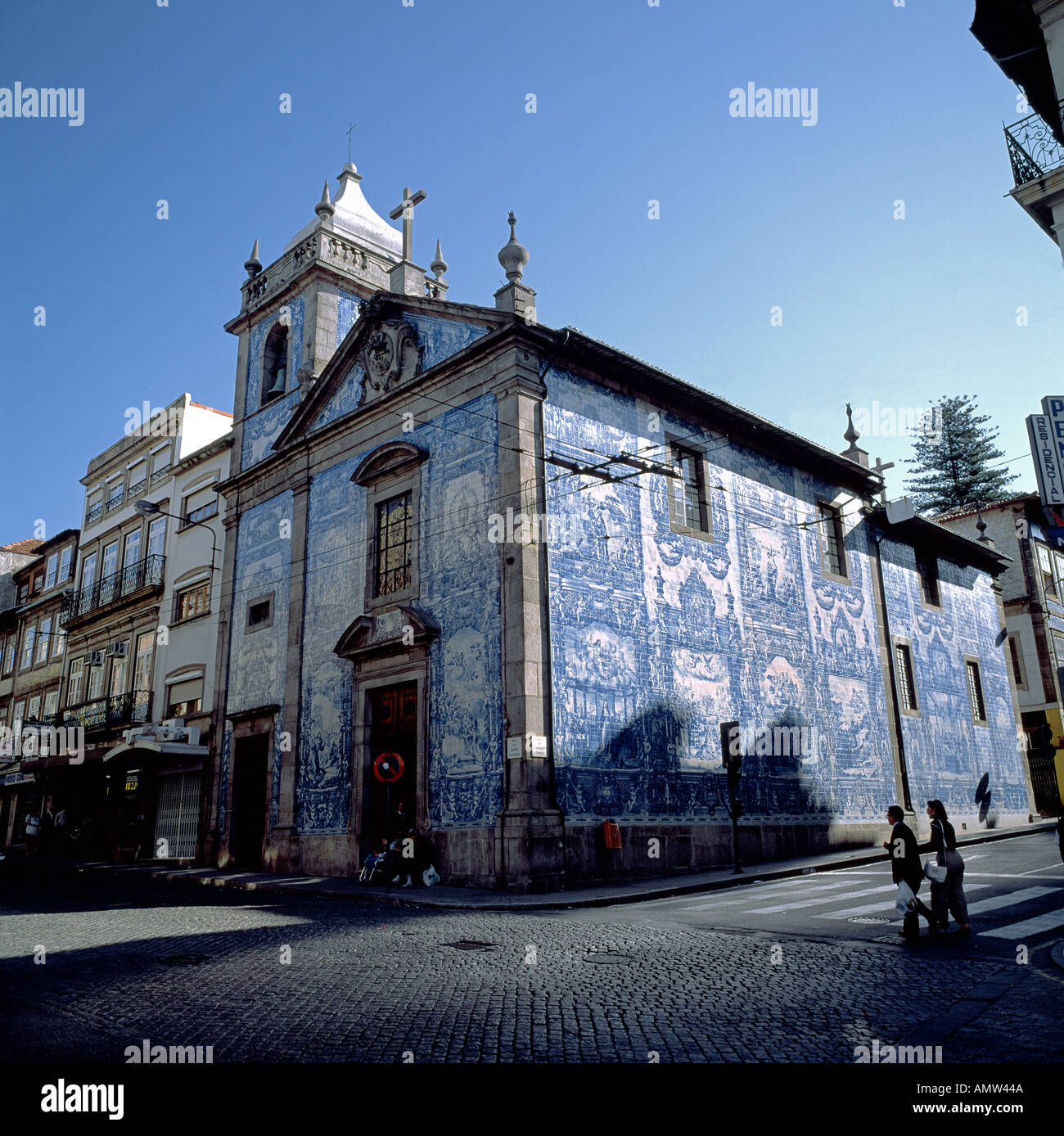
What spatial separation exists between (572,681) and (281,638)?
849 cm

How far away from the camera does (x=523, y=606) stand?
1516 centimetres

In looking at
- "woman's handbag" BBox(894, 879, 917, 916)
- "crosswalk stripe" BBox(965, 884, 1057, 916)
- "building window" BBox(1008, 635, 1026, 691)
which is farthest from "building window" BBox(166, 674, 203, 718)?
"building window" BBox(1008, 635, 1026, 691)

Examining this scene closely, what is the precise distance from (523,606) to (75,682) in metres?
23.5

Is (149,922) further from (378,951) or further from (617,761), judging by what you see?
(617,761)

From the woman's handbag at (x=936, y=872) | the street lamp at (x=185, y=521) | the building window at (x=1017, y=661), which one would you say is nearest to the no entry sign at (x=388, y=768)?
the woman's handbag at (x=936, y=872)

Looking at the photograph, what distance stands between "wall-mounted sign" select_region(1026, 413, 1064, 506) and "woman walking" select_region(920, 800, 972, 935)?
12.4 feet

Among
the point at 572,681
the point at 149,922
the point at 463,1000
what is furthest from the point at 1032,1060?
the point at 572,681

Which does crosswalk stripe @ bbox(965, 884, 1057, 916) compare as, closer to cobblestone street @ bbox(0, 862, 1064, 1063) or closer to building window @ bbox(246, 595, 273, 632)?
cobblestone street @ bbox(0, 862, 1064, 1063)

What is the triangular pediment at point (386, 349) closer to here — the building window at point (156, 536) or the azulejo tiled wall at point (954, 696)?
the building window at point (156, 536)

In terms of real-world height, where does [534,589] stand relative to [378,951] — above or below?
above

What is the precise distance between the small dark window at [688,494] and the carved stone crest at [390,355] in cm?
584

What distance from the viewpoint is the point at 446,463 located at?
17672 mm

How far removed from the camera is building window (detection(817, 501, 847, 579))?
23297mm
